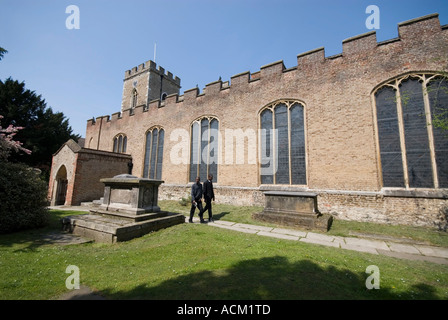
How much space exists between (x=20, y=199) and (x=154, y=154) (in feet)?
34.4

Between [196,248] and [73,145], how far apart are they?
1370 cm

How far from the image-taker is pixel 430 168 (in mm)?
7508

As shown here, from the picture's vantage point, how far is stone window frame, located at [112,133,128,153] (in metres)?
18.7

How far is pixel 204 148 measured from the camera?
1365 cm

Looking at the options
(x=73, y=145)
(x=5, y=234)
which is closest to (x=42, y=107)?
(x=73, y=145)

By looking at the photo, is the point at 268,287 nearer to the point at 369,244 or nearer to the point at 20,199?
the point at 369,244

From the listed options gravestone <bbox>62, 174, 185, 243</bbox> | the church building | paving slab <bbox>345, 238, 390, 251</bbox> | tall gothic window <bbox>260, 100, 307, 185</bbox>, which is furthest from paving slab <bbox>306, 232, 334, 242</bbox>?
gravestone <bbox>62, 174, 185, 243</bbox>

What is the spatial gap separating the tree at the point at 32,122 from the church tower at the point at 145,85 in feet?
27.0

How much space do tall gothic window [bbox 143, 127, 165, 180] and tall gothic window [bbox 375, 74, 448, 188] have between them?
1477 cm

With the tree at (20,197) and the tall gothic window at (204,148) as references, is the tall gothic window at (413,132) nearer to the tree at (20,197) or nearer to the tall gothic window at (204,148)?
the tall gothic window at (204,148)

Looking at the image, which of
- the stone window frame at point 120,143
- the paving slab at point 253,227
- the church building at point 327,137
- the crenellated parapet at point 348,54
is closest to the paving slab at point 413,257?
the paving slab at point 253,227

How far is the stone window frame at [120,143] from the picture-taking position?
18.7m

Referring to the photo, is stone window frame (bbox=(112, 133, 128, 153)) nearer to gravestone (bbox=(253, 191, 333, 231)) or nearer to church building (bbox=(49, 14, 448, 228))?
church building (bbox=(49, 14, 448, 228))

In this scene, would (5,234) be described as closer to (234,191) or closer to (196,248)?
(196,248)
